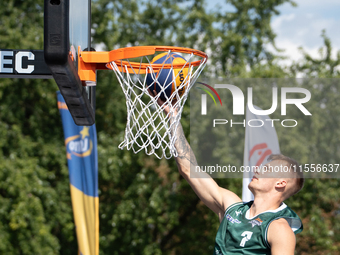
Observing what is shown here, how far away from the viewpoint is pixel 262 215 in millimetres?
2557

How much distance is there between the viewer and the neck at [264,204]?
2.64 m

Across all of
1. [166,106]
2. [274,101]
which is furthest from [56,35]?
[274,101]

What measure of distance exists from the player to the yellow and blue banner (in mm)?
3219

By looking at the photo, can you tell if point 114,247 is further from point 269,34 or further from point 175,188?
point 269,34

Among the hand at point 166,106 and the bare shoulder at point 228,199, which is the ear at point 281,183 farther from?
the hand at point 166,106

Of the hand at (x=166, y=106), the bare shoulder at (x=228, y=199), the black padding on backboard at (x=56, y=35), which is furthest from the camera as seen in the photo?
the hand at (x=166, y=106)

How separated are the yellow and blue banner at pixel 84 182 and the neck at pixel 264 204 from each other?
3.62 metres

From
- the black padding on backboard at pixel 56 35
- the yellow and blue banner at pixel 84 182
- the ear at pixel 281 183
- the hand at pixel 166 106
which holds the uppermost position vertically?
the black padding on backboard at pixel 56 35

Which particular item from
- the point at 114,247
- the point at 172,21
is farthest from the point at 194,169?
the point at 172,21

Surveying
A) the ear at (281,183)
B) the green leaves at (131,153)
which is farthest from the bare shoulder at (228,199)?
the green leaves at (131,153)

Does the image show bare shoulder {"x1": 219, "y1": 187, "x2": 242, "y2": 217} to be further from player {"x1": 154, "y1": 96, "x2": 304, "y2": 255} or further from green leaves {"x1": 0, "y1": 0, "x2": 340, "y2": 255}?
green leaves {"x1": 0, "y1": 0, "x2": 340, "y2": 255}

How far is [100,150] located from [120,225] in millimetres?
1939

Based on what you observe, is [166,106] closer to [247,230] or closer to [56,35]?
[247,230]

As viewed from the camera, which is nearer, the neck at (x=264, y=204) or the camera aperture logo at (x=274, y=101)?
the neck at (x=264, y=204)
